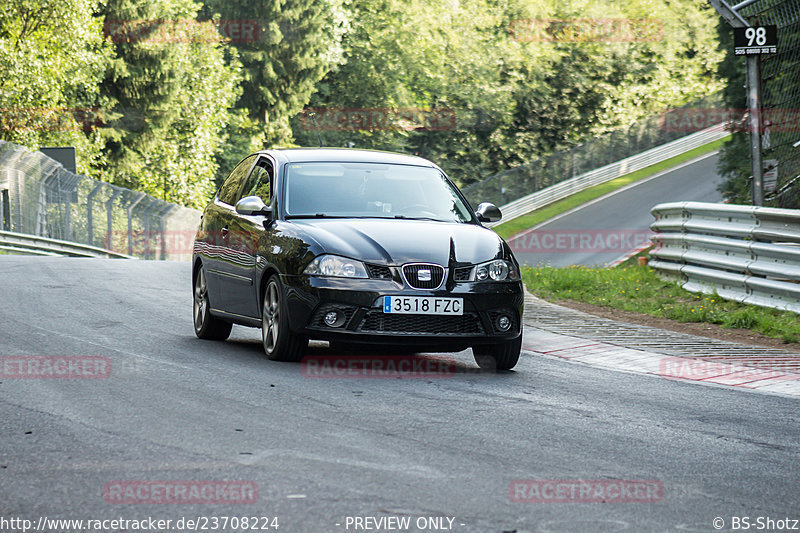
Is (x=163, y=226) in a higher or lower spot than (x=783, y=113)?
lower

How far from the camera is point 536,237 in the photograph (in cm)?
4416

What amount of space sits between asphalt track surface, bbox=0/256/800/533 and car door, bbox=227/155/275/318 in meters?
0.43

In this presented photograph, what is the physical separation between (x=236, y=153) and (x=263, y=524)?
195 ft

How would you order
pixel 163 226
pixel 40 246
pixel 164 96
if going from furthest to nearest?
1. pixel 164 96
2. pixel 163 226
3. pixel 40 246

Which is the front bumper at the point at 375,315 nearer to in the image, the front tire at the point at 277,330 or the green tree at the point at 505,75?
the front tire at the point at 277,330

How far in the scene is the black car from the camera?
26.9 feet

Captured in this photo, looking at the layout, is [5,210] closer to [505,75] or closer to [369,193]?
[369,193]

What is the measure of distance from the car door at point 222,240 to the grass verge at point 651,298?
203 inches

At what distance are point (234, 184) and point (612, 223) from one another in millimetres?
33540

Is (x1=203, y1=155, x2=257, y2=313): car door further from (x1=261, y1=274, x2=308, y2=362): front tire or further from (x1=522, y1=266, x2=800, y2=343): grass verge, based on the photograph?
(x1=522, y1=266, x2=800, y2=343): grass verge

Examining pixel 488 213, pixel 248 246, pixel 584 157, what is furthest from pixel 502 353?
pixel 584 157

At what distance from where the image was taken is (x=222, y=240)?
1009cm

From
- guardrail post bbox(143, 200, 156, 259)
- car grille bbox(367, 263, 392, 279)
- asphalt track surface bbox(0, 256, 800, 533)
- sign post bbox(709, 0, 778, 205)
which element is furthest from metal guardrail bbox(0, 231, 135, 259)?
car grille bbox(367, 263, 392, 279)

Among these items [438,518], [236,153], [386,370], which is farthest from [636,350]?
[236,153]
